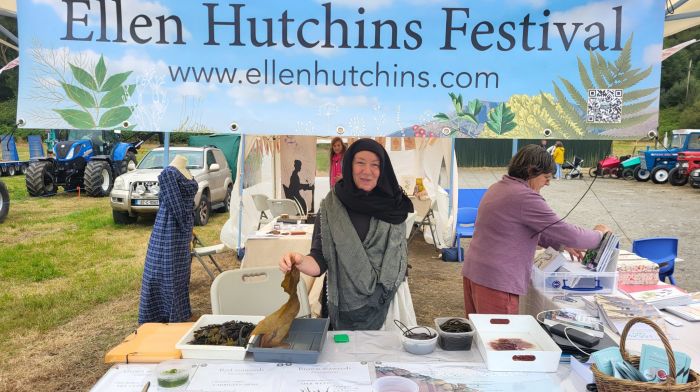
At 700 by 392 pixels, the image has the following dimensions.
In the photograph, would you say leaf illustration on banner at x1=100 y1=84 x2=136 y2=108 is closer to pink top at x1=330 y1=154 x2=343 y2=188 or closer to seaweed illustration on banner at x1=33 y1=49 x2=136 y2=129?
seaweed illustration on banner at x1=33 y1=49 x2=136 y2=129

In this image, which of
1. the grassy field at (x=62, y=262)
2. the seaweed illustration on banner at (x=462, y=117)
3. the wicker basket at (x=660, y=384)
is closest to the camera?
the wicker basket at (x=660, y=384)

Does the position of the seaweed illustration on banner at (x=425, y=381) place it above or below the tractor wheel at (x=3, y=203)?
above

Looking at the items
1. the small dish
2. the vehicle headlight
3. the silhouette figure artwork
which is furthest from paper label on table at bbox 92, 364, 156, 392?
the vehicle headlight

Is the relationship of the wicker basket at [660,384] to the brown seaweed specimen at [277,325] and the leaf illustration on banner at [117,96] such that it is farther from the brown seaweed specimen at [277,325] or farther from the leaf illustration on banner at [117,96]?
the leaf illustration on banner at [117,96]

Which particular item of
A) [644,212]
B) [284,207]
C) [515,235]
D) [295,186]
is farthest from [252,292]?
[644,212]

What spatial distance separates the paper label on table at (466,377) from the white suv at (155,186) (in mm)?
7128

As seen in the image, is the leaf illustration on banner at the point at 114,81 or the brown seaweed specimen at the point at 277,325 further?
the leaf illustration on banner at the point at 114,81

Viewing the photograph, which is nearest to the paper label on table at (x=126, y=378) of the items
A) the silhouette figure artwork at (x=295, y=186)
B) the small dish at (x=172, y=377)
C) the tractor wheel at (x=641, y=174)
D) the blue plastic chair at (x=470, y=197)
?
the small dish at (x=172, y=377)

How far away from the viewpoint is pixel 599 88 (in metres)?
2.02

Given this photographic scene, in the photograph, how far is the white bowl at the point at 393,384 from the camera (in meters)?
1.43

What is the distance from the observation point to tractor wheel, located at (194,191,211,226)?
354 inches

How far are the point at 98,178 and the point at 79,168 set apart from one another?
1174 millimetres

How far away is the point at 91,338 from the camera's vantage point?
4086mm

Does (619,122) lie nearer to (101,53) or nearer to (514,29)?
(514,29)
